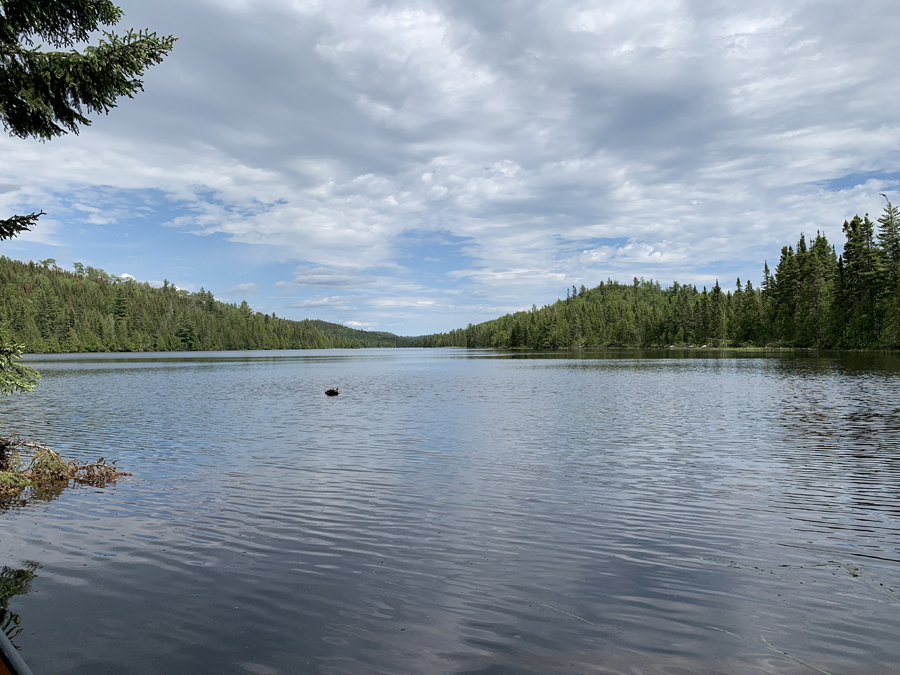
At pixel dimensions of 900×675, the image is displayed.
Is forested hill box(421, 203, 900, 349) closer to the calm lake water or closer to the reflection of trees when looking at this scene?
the calm lake water

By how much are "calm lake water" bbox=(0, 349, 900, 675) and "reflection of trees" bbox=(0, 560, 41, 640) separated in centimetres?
17

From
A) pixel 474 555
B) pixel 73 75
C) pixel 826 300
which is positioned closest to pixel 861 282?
pixel 826 300

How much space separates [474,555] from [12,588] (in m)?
8.20

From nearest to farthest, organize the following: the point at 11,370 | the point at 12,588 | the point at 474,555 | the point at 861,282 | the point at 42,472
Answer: the point at 12,588
the point at 474,555
the point at 11,370
the point at 42,472
the point at 861,282

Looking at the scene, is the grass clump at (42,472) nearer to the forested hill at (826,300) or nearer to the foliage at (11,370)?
the foliage at (11,370)

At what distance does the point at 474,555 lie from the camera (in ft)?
34.7

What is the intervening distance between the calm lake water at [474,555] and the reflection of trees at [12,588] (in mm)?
171

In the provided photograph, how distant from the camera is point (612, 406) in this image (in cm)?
3522

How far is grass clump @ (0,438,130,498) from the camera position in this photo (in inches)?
616

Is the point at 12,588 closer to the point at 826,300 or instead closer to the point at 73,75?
the point at 73,75

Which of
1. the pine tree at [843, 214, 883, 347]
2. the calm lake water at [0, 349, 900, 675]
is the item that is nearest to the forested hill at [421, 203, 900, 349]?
the pine tree at [843, 214, 883, 347]

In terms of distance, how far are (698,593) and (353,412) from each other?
28.5 meters

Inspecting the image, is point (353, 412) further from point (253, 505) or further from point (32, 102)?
point (32, 102)

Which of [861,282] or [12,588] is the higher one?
[861,282]
